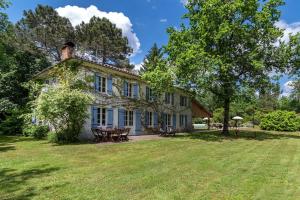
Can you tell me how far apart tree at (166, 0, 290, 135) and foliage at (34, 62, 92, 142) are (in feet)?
27.4

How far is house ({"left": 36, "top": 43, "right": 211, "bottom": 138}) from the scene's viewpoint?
61.0 ft

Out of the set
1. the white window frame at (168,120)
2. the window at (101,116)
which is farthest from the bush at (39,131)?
the white window frame at (168,120)

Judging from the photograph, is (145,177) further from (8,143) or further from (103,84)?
(103,84)

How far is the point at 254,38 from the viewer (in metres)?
22.2

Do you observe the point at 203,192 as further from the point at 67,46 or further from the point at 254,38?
the point at 254,38

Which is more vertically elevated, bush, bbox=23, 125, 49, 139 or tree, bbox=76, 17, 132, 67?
tree, bbox=76, 17, 132, 67

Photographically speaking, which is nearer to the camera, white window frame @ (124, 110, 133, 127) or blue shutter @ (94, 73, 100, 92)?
blue shutter @ (94, 73, 100, 92)

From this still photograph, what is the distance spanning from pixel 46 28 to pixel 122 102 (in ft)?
64.9

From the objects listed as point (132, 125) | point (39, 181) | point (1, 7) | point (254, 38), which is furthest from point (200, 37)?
point (39, 181)

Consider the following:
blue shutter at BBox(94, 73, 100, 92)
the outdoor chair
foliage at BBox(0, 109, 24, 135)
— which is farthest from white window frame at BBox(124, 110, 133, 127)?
foliage at BBox(0, 109, 24, 135)

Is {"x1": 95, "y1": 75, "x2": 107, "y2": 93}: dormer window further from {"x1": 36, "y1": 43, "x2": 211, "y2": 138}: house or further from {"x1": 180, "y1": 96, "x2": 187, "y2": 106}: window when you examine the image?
{"x1": 180, "y1": 96, "x2": 187, "y2": 106}: window

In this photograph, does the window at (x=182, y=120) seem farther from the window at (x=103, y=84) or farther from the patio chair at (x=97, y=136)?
the patio chair at (x=97, y=136)

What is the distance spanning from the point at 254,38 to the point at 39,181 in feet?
67.1

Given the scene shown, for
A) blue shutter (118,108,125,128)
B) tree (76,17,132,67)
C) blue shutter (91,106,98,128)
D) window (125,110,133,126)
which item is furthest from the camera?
tree (76,17,132,67)
